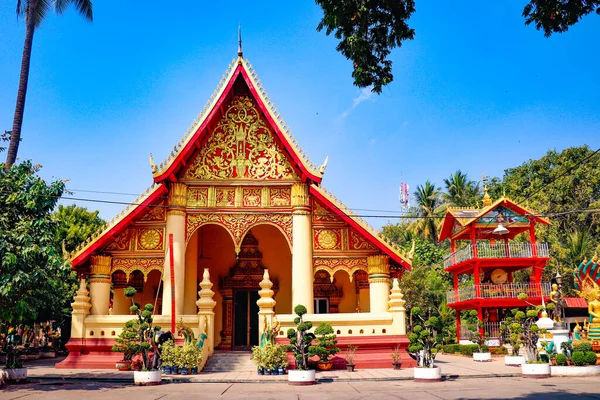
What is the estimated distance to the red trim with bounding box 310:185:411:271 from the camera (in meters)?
17.1

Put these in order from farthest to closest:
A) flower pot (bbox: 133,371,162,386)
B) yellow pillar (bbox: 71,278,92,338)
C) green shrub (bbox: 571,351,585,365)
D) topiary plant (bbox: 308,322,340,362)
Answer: yellow pillar (bbox: 71,278,92,338) → green shrub (bbox: 571,351,585,365) → topiary plant (bbox: 308,322,340,362) → flower pot (bbox: 133,371,162,386)

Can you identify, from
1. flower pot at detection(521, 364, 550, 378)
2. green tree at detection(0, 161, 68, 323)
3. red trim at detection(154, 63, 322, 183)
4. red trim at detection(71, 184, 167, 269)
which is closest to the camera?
green tree at detection(0, 161, 68, 323)

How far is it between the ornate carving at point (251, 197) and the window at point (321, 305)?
16.5 ft

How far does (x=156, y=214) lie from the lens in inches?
685

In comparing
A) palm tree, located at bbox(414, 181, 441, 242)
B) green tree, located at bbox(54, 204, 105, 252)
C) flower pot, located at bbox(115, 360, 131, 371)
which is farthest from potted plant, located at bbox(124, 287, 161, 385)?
palm tree, located at bbox(414, 181, 441, 242)

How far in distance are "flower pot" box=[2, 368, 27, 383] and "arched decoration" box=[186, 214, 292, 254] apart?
20.5 ft

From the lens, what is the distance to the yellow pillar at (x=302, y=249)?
54.2 feet

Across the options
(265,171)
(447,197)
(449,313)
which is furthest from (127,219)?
(447,197)

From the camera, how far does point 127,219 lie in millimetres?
16844

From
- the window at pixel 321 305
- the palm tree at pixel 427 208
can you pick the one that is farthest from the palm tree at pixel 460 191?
the window at pixel 321 305

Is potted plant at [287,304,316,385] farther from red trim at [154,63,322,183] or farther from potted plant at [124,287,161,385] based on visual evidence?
red trim at [154,63,322,183]

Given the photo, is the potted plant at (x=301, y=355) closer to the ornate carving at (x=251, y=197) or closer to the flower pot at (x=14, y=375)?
the ornate carving at (x=251, y=197)

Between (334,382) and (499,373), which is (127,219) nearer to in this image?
(334,382)

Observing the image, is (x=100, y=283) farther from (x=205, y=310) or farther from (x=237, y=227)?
(x=237, y=227)
